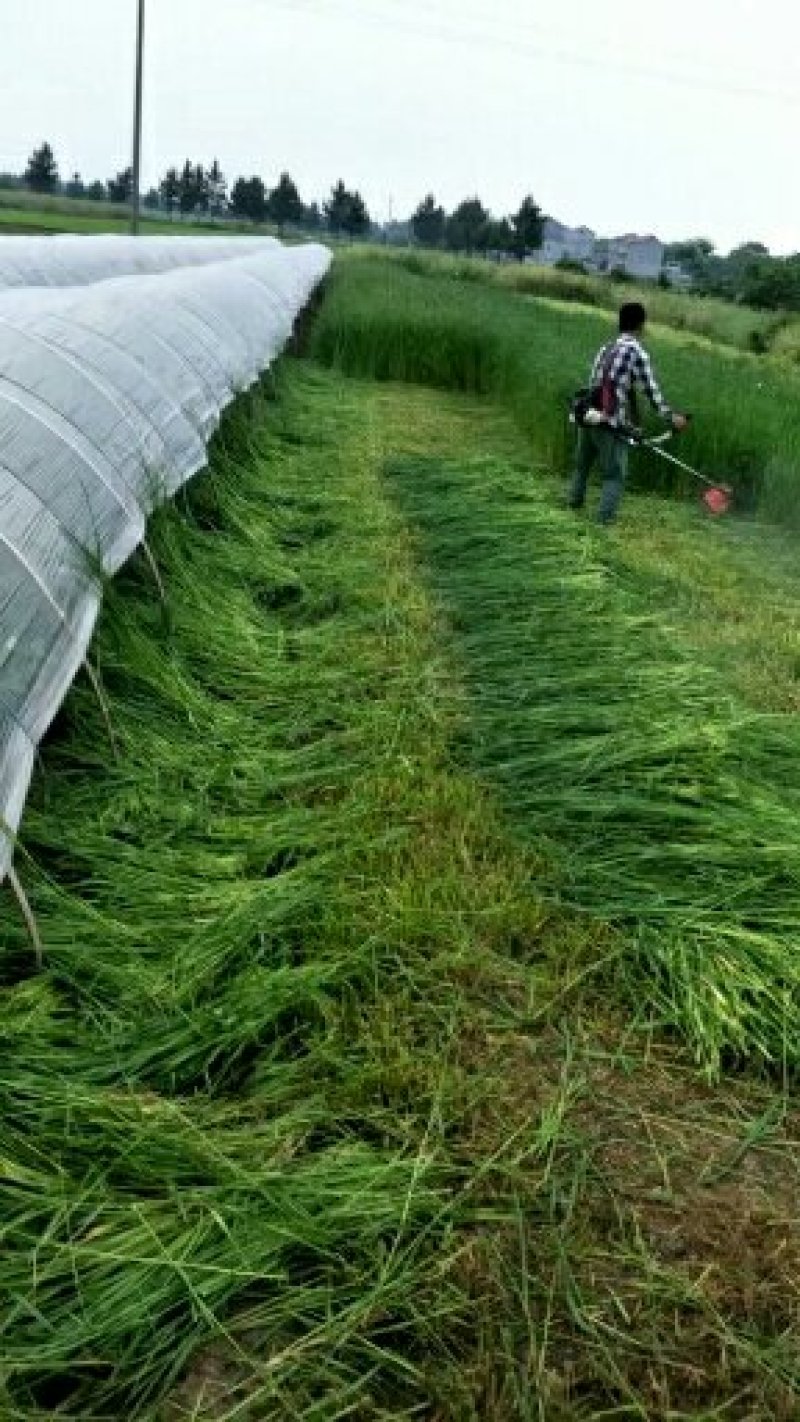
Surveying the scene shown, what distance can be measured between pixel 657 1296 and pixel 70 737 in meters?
2.32

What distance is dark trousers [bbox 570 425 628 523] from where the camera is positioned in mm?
7758

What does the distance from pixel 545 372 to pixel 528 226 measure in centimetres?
6541

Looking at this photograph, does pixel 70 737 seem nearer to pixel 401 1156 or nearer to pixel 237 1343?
pixel 401 1156

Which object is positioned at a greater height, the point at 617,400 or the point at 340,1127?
the point at 617,400

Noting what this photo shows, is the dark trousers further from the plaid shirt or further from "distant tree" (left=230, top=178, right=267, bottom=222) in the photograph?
"distant tree" (left=230, top=178, right=267, bottom=222)

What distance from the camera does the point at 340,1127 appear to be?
94.7 inches

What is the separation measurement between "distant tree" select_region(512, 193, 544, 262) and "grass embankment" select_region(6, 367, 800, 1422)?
239ft

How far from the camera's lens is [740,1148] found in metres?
2.51

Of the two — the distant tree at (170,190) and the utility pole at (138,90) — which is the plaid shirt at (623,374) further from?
the distant tree at (170,190)

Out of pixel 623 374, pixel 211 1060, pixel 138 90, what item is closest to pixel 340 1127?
pixel 211 1060

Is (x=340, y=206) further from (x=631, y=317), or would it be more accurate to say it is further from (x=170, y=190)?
(x=631, y=317)

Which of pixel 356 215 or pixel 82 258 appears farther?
pixel 356 215

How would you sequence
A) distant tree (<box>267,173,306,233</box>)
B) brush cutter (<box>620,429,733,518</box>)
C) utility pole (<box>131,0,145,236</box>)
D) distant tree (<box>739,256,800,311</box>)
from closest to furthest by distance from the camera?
brush cutter (<box>620,429,733,518</box>) < utility pole (<box>131,0,145,236</box>) < distant tree (<box>739,256,800,311</box>) < distant tree (<box>267,173,306,233</box>)

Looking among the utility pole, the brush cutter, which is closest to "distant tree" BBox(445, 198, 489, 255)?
the utility pole
